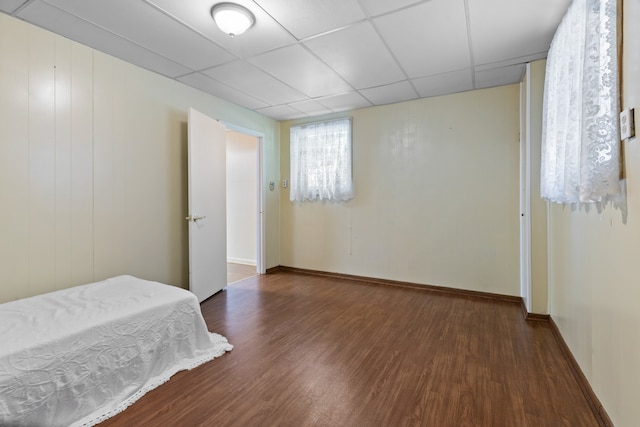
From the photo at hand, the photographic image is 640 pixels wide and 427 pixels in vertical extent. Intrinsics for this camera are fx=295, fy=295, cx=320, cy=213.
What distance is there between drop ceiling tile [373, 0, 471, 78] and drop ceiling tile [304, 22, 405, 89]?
93mm

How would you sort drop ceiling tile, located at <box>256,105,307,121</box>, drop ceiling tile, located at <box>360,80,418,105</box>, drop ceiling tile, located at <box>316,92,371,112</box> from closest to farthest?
1. drop ceiling tile, located at <box>360,80,418,105</box>
2. drop ceiling tile, located at <box>316,92,371,112</box>
3. drop ceiling tile, located at <box>256,105,307,121</box>

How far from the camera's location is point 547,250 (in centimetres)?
273

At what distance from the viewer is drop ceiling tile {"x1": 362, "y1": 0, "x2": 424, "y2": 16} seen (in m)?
1.96

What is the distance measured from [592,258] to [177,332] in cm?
266

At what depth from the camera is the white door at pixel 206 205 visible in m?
3.15

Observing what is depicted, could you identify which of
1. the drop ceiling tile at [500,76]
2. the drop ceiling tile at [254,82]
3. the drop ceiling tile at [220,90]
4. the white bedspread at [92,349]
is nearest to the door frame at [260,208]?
the drop ceiling tile at [220,90]

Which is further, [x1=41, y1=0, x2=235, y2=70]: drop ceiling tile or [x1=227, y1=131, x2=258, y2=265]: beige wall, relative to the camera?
[x1=227, y1=131, x2=258, y2=265]: beige wall

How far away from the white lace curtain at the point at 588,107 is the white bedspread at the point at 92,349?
2536 millimetres

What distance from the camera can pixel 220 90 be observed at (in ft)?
11.5

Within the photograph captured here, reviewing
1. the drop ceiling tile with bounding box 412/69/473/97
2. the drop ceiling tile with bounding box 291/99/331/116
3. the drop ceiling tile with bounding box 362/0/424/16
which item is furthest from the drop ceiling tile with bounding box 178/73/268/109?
the drop ceiling tile with bounding box 412/69/473/97

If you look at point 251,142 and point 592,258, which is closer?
point 592,258

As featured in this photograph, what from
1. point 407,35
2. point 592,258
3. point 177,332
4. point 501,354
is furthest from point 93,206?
point 592,258

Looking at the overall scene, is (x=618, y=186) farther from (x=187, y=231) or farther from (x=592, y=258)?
(x=187, y=231)

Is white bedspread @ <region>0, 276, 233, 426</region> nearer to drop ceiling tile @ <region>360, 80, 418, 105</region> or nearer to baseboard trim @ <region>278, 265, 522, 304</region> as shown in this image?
baseboard trim @ <region>278, 265, 522, 304</region>
